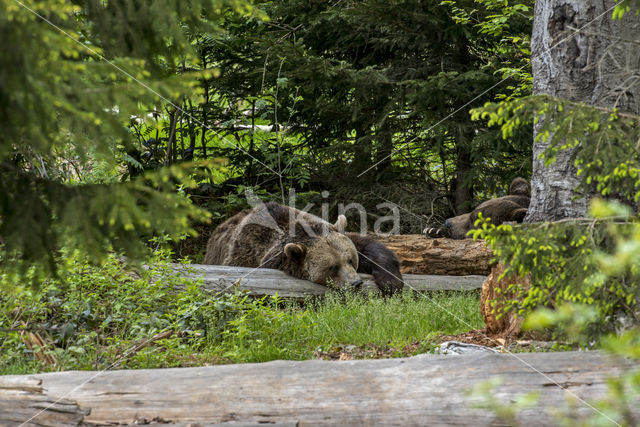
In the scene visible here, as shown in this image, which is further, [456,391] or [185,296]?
[185,296]

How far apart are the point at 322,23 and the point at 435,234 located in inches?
175

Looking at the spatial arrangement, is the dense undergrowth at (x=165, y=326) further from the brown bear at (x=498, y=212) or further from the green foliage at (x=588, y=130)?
the brown bear at (x=498, y=212)

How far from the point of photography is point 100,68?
2248mm

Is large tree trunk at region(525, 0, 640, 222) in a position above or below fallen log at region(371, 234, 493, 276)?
above

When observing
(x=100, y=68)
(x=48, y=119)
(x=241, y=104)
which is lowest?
(x=48, y=119)

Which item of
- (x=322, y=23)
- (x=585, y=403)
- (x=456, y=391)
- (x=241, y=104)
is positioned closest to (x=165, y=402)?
(x=456, y=391)

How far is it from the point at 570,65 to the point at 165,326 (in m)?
4.15

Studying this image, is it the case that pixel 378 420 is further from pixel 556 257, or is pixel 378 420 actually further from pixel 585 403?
pixel 556 257

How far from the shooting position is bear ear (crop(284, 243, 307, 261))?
762cm

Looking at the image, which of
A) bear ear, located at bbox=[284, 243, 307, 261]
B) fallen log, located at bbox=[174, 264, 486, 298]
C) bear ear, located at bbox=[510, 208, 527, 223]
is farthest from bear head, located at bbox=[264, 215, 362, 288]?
bear ear, located at bbox=[510, 208, 527, 223]

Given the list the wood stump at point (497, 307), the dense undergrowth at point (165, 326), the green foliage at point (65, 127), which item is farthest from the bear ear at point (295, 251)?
the green foliage at point (65, 127)

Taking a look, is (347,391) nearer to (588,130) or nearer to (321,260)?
(588,130)

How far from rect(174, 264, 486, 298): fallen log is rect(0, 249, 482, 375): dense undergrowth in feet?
1.84

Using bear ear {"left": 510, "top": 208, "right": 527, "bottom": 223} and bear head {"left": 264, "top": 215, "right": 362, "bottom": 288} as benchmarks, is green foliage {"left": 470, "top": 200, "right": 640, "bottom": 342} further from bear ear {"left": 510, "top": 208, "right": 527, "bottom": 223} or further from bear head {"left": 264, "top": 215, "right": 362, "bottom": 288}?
bear ear {"left": 510, "top": 208, "right": 527, "bottom": 223}
